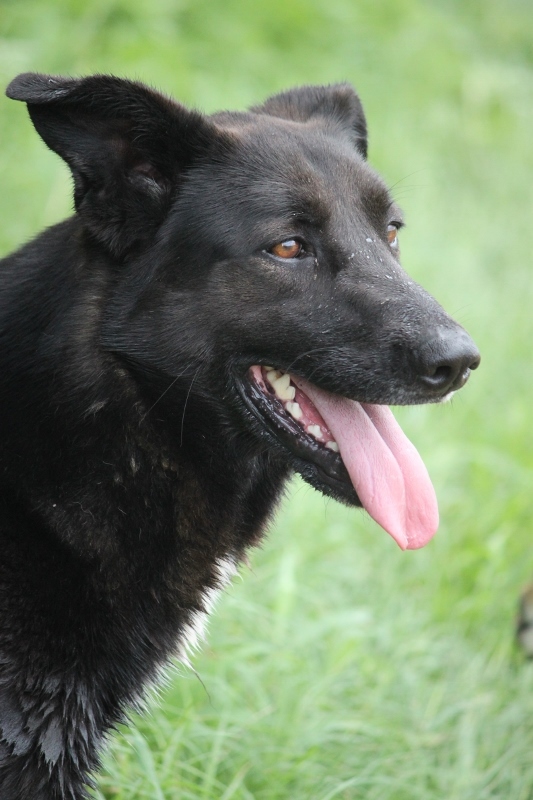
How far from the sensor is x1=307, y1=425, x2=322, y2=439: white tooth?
248 centimetres

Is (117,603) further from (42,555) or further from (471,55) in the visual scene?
(471,55)

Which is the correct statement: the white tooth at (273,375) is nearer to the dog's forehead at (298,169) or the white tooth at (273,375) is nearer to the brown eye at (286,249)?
the brown eye at (286,249)

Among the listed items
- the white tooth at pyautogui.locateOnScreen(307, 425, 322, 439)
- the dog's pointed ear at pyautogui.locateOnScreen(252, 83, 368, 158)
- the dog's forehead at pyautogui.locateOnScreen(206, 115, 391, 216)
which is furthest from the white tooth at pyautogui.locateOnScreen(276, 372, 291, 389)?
the dog's pointed ear at pyautogui.locateOnScreen(252, 83, 368, 158)

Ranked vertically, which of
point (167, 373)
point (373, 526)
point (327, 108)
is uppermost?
point (327, 108)

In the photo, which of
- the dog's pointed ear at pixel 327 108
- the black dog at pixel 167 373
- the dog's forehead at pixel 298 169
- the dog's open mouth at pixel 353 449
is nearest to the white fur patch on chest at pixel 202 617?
the black dog at pixel 167 373

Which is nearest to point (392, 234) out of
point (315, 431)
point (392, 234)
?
point (392, 234)

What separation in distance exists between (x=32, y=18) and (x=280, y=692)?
4.90 metres

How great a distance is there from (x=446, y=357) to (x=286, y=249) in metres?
0.56

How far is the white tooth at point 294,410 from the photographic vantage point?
8.25ft

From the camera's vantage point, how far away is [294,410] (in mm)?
2527

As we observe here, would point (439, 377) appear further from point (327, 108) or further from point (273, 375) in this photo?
point (327, 108)

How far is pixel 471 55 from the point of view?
1104 centimetres

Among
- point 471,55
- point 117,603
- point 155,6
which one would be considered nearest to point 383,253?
point 117,603

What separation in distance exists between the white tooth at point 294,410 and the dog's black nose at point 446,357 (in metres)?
0.38
